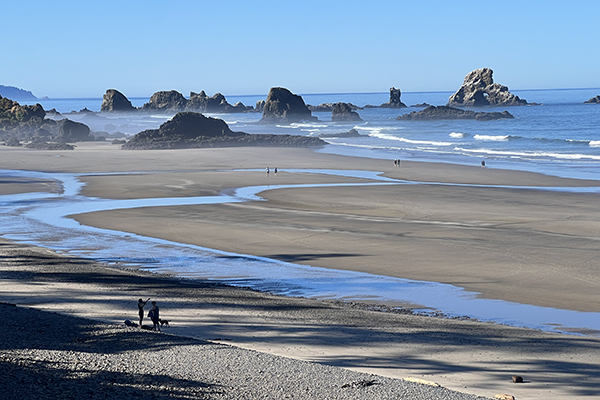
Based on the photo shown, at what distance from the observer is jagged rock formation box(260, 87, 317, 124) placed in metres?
147

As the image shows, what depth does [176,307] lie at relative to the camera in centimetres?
1638

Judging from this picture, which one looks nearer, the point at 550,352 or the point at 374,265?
the point at 550,352

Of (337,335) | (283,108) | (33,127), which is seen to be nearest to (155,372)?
(337,335)

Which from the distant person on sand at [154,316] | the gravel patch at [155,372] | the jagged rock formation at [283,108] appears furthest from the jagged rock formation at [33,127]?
the gravel patch at [155,372]

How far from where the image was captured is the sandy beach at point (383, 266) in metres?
12.8

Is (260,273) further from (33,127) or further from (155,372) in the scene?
(33,127)

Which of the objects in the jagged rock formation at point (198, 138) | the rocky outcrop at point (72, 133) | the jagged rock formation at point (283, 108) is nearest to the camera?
the jagged rock formation at point (198, 138)

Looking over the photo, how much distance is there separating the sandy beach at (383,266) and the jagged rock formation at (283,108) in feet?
326

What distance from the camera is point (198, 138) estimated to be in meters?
84.5

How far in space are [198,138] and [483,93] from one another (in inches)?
4913

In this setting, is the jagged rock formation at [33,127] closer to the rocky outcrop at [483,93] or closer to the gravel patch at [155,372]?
the gravel patch at [155,372]

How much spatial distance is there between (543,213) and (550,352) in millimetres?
19571

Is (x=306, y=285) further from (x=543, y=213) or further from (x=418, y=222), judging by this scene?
(x=543, y=213)

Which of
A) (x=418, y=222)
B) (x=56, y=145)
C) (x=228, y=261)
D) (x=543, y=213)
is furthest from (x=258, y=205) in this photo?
(x=56, y=145)
